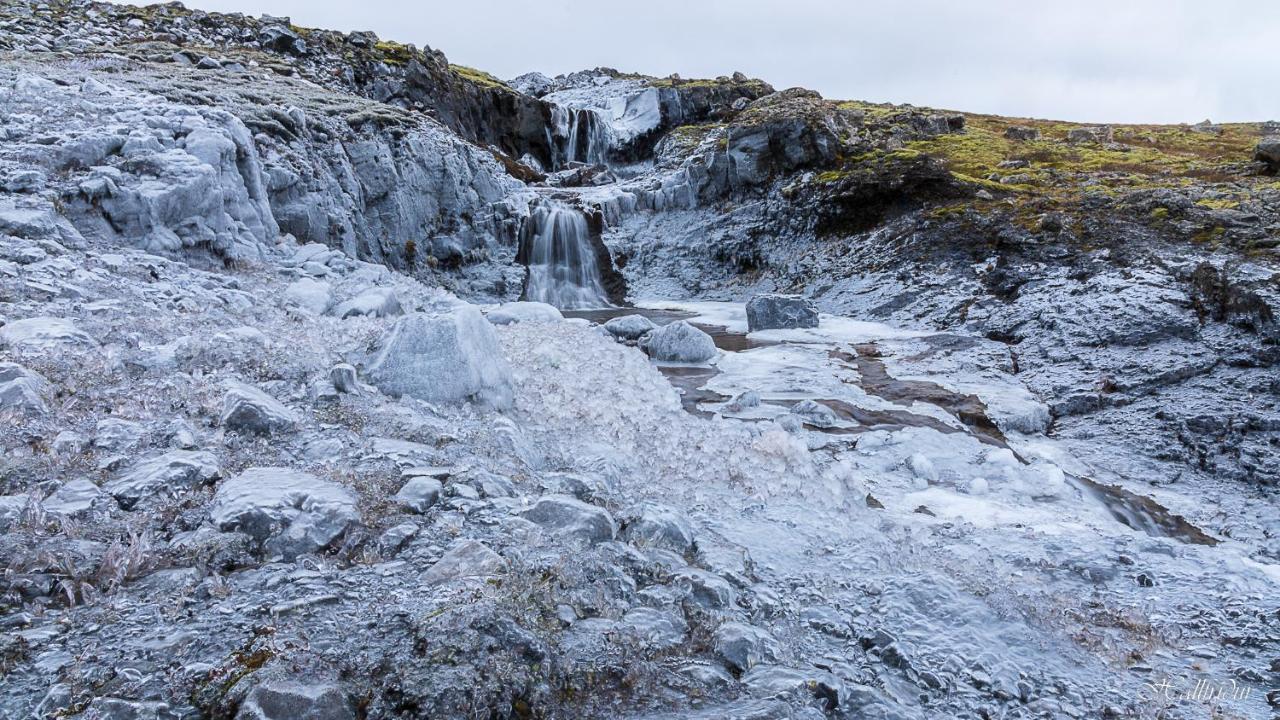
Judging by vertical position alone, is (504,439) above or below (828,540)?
above

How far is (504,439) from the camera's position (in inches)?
237

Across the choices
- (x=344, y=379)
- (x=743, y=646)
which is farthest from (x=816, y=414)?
(x=743, y=646)

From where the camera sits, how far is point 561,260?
88.8ft

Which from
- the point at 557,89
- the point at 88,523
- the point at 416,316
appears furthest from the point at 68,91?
the point at 557,89

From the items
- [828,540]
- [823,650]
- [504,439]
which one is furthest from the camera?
[504,439]

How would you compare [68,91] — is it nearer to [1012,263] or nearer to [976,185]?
[1012,263]

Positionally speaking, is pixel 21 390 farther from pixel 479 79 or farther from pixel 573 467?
pixel 479 79

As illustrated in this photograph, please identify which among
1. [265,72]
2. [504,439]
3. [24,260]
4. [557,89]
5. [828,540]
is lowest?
[828,540]

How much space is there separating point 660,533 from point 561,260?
23.0 meters

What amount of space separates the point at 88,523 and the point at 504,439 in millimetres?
2908

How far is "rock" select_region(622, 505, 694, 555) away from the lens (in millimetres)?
4715

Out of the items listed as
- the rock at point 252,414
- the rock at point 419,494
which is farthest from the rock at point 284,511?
the rock at point 252,414

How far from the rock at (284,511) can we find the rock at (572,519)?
1.11m

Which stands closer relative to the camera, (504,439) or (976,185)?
(504,439)
